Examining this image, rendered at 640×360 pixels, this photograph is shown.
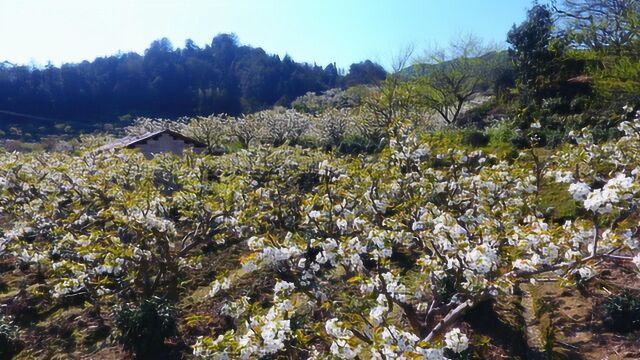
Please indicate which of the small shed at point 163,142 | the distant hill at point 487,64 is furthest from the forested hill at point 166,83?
the small shed at point 163,142

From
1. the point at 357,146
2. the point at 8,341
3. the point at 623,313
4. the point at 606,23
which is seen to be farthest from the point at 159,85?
the point at 623,313

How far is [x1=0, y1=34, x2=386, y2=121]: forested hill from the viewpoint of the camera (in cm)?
6312

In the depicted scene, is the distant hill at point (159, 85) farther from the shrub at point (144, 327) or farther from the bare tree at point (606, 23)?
the shrub at point (144, 327)

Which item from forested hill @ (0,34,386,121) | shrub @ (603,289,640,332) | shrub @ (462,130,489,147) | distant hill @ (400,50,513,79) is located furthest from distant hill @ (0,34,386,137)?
shrub @ (603,289,640,332)

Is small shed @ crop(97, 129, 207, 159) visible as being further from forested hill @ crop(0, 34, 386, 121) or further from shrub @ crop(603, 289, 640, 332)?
forested hill @ crop(0, 34, 386, 121)

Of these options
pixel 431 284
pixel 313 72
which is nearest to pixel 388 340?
pixel 431 284

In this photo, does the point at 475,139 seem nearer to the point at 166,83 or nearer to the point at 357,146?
the point at 357,146

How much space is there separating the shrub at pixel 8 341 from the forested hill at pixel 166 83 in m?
51.7

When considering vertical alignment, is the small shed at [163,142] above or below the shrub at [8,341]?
above

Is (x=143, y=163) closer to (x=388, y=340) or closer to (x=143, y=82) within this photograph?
(x=388, y=340)

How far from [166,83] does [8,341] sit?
75196mm

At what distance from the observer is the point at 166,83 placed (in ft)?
249

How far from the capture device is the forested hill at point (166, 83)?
63125 mm

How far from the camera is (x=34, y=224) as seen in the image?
27.7 ft
